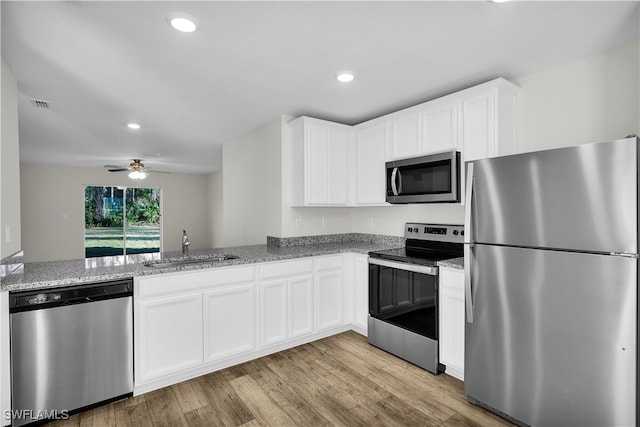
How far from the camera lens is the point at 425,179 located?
3008 mm

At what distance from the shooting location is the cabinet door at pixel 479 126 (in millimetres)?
2594

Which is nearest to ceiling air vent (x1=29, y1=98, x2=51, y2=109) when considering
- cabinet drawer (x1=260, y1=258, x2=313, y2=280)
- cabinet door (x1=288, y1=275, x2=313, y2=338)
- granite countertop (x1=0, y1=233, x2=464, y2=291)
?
granite countertop (x1=0, y1=233, x2=464, y2=291)

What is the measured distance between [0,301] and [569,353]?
3.18m

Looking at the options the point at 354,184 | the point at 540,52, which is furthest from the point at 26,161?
the point at 540,52

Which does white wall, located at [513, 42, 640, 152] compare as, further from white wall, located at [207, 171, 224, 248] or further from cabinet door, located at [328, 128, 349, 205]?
white wall, located at [207, 171, 224, 248]

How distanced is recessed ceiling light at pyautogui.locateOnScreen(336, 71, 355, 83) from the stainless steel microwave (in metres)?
0.94

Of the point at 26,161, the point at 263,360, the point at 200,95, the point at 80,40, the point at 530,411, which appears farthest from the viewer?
the point at 26,161

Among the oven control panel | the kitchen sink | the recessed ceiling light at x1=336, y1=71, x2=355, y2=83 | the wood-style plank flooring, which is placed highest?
the recessed ceiling light at x1=336, y1=71, x2=355, y2=83

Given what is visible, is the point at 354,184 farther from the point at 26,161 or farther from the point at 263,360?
the point at 26,161

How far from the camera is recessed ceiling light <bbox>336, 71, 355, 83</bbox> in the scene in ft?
8.62

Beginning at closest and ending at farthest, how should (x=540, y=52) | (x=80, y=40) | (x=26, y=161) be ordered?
(x=80, y=40), (x=540, y=52), (x=26, y=161)

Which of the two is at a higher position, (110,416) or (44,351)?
(44,351)

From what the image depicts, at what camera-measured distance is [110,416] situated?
215cm

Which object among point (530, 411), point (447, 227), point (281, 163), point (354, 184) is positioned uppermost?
point (281, 163)
